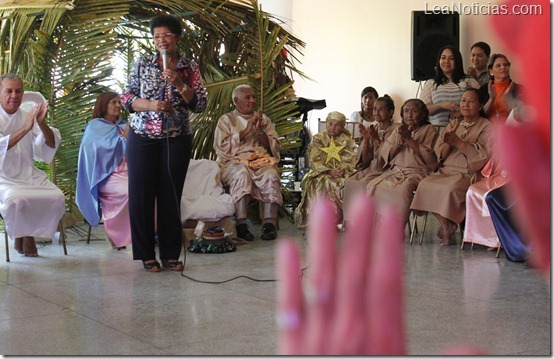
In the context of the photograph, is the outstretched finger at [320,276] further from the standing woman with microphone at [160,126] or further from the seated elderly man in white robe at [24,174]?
the seated elderly man in white robe at [24,174]

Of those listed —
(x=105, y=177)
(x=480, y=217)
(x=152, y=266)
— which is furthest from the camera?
(x=105, y=177)

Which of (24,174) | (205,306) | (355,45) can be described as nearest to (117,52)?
(24,174)

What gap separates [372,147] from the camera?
23.9 feet

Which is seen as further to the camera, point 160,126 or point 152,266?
point 152,266

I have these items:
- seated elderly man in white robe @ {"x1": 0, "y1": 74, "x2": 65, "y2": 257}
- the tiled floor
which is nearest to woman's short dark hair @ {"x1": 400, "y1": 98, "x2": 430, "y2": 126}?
the tiled floor

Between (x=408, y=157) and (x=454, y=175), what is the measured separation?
51 centimetres

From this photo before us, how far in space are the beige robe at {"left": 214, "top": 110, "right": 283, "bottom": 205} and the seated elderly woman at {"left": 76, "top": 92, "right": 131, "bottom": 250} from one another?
0.94 metres

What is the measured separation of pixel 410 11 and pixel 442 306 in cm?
617

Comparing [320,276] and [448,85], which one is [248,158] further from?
[320,276]

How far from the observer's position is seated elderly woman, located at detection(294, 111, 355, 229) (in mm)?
7480

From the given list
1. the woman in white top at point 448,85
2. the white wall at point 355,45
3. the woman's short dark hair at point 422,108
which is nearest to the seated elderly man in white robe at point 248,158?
the woman's short dark hair at point 422,108

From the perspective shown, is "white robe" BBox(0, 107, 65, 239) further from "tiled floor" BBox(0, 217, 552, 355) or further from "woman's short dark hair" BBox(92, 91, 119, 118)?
"woman's short dark hair" BBox(92, 91, 119, 118)

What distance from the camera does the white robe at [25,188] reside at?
5.67 metres

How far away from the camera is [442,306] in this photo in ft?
13.8
